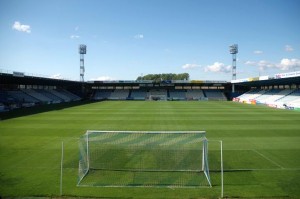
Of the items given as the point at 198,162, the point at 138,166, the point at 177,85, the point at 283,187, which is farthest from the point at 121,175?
the point at 177,85

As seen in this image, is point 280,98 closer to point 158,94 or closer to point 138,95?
point 158,94

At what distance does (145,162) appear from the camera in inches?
522

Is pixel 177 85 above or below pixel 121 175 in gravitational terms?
above

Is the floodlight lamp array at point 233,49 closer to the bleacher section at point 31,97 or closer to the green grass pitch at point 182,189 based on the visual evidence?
the bleacher section at point 31,97

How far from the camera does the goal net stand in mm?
10859

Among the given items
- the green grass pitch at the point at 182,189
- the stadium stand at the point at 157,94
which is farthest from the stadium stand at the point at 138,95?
the green grass pitch at the point at 182,189

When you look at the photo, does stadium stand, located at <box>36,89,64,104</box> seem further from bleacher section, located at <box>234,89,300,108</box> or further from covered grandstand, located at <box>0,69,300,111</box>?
bleacher section, located at <box>234,89,300,108</box>

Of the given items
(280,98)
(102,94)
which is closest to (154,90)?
(102,94)

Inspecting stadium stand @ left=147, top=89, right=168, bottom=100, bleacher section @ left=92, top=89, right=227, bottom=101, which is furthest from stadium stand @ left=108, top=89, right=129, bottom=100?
stadium stand @ left=147, top=89, right=168, bottom=100

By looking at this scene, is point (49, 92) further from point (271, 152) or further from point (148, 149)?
point (271, 152)

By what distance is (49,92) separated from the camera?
63.7m

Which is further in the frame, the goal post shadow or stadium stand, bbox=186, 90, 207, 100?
stadium stand, bbox=186, 90, 207, 100

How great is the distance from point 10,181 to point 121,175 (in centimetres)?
467

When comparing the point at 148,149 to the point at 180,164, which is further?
the point at 148,149
